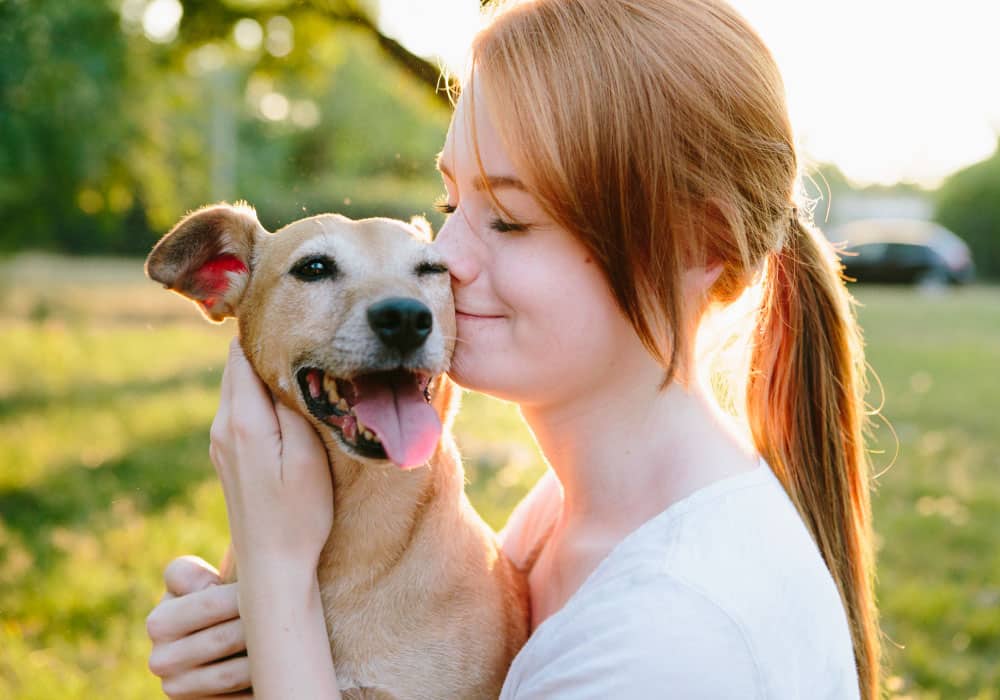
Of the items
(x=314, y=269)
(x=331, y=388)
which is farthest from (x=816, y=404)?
(x=314, y=269)

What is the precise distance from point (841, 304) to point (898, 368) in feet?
32.9

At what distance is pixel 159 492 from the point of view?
5.71 m

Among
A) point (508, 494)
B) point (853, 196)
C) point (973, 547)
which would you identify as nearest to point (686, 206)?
point (508, 494)

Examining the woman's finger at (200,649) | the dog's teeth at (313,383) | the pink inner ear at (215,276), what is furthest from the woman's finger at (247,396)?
the woman's finger at (200,649)

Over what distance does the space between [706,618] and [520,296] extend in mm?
785

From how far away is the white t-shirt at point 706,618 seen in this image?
1608mm

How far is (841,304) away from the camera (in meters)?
2.30

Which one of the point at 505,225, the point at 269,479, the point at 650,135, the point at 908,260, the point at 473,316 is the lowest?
the point at 908,260

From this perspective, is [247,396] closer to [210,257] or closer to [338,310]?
[338,310]

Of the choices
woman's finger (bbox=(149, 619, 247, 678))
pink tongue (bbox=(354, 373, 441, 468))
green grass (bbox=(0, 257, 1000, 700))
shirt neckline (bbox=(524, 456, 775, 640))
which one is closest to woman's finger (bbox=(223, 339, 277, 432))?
pink tongue (bbox=(354, 373, 441, 468))

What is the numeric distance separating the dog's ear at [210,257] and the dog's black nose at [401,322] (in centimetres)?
59

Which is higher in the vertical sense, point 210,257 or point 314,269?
point 314,269

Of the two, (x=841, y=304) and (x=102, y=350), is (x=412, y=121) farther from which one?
(x=841, y=304)

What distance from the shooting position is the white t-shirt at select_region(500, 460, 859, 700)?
5.28 feet
